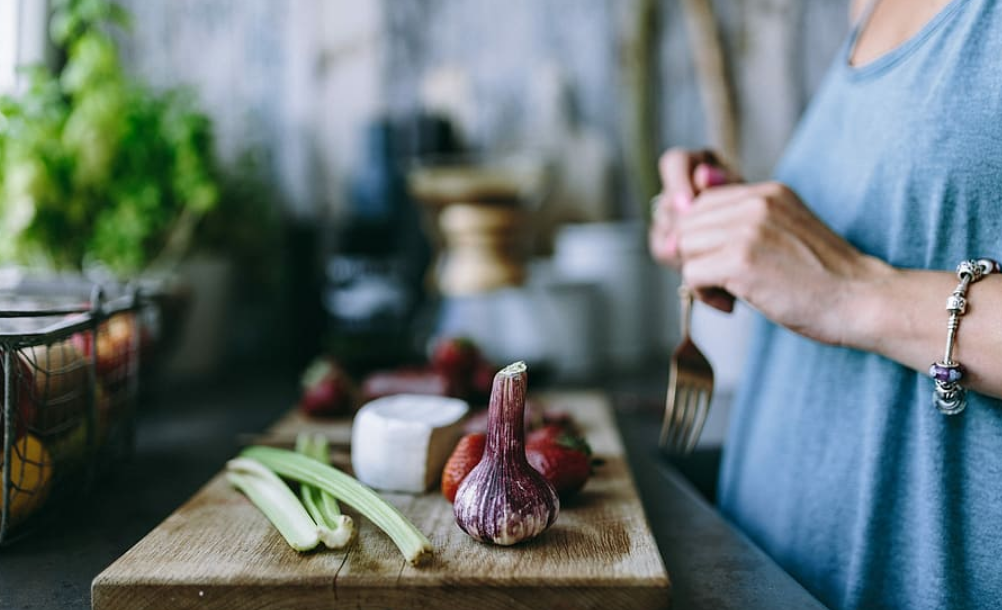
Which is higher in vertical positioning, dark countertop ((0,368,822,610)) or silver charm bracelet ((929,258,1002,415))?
silver charm bracelet ((929,258,1002,415))

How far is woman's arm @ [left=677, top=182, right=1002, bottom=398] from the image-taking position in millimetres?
623

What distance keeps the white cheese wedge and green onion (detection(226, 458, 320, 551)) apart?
0.08 meters

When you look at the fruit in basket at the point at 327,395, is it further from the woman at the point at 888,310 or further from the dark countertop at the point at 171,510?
the woman at the point at 888,310

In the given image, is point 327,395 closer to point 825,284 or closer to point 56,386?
point 56,386

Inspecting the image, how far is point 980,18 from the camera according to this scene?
658 millimetres

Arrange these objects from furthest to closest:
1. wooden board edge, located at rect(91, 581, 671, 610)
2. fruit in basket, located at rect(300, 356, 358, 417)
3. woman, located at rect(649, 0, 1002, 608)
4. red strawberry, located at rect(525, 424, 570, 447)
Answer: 1. fruit in basket, located at rect(300, 356, 358, 417)
2. red strawberry, located at rect(525, 424, 570, 447)
3. woman, located at rect(649, 0, 1002, 608)
4. wooden board edge, located at rect(91, 581, 671, 610)

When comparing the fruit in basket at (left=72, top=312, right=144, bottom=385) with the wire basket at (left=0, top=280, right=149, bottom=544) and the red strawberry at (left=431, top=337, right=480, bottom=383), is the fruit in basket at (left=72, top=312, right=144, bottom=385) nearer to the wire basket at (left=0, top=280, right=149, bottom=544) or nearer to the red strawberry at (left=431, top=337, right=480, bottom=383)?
the wire basket at (left=0, top=280, right=149, bottom=544)

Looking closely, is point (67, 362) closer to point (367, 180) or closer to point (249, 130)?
point (367, 180)

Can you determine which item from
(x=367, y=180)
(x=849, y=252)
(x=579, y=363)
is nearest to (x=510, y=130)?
(x=367, y=180)

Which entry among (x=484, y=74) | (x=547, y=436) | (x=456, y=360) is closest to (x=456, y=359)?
(x=456, y=360)

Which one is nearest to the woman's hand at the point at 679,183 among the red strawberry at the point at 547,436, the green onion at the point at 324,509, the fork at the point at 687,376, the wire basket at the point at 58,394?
the fork at the point at 687,376

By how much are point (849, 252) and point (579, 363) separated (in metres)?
0.92

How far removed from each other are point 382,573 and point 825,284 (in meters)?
0.44

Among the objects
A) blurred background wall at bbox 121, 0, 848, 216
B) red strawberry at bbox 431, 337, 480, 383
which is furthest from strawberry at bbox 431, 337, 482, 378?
blurred background wall at bbox 121, 0, 848, 216
